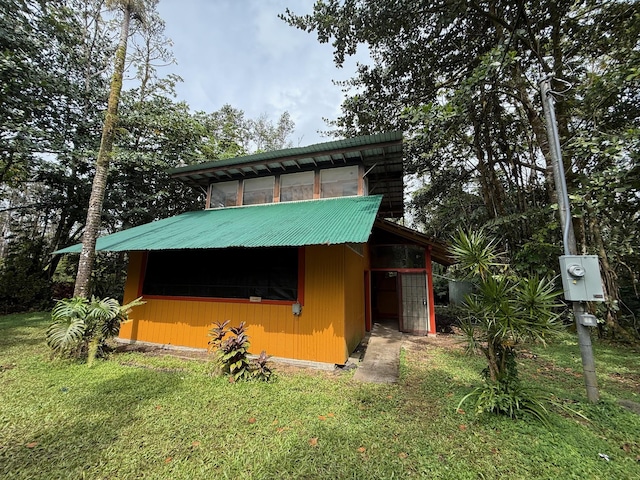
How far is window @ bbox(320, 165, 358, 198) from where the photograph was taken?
6.96 metres

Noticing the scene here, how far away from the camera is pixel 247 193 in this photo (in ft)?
26.7

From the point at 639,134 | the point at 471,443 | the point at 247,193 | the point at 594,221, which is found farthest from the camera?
the point at 247,193

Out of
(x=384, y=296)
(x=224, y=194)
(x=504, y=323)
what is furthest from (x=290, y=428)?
(x=384, y=296)

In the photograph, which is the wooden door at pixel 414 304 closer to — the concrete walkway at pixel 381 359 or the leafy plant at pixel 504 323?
the concrete walkway at pixel 381 359

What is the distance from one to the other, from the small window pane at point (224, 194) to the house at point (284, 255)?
0.12ft

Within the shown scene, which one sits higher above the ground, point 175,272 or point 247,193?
point 247,193

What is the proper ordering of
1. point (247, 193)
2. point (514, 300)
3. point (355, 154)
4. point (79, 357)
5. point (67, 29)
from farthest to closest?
point (67, 29) → point (247, 193) → point (355, 154) → point (79, 357) → point (514, 300)

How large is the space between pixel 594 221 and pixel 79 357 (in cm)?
1324

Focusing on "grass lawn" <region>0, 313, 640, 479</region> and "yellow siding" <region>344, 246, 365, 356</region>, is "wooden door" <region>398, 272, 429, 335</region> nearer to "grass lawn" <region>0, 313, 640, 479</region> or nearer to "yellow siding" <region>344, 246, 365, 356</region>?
"yellow siding" <region>344, 246, 365, 356</region>

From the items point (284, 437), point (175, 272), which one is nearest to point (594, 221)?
point (284, 437)

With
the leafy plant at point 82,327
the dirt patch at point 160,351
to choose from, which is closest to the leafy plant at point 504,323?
the dirt patch at point 160,351

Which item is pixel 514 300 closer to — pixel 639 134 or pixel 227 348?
pixel 639 134

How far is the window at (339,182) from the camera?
6957 millimetres

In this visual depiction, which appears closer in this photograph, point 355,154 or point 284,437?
point 284,437
